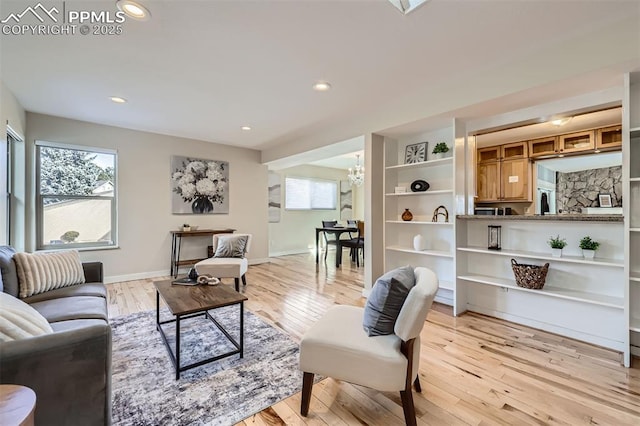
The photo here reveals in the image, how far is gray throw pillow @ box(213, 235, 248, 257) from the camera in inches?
169

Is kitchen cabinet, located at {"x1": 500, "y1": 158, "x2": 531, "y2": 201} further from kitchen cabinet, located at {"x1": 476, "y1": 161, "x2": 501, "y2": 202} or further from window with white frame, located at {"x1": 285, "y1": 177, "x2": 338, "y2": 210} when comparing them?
window with white frame, located at {"x1": 285, "y1": 177, "x2": 338, "y2": 210}

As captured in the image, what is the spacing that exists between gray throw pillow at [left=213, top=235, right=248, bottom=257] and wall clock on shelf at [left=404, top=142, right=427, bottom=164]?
272 cm

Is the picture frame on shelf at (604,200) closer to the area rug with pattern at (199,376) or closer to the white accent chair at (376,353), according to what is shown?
the white accent chair at (376,353)

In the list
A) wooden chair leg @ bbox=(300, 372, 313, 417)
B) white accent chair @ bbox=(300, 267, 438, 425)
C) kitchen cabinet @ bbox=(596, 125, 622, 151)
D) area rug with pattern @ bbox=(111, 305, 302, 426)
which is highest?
kitchen cabinet @ bbox=(596, 125, 622, 151)

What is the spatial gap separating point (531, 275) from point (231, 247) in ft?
12.2

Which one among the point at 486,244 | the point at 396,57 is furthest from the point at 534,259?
the point at 396,57

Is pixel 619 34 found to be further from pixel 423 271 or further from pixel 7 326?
pixel 7 326

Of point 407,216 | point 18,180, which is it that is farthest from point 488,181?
point 18,180

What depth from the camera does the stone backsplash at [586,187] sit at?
303 centimetres

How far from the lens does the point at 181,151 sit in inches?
199

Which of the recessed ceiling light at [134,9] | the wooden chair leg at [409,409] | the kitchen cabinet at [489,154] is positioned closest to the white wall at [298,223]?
the kitchen cabinet at [489,154]

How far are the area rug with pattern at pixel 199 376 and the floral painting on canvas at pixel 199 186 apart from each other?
265 centimetres

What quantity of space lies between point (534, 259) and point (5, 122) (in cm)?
565

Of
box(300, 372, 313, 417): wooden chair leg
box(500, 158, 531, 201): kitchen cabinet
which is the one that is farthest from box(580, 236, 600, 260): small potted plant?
box(300, 372, 313, 417): wooden chair leg
